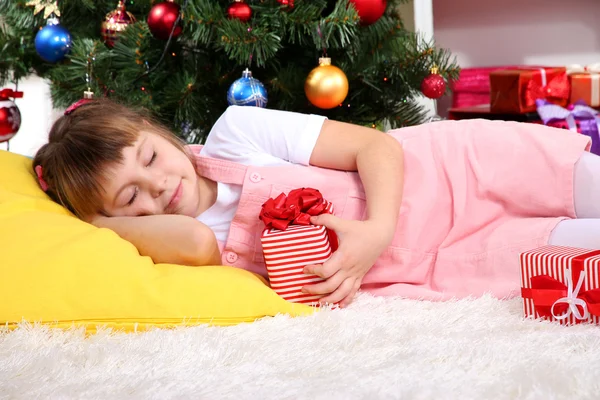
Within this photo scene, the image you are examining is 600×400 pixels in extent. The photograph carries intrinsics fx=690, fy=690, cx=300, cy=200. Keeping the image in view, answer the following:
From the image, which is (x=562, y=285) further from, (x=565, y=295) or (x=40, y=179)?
(x=40, y=179)

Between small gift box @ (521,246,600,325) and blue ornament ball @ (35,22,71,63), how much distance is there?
1329 mm

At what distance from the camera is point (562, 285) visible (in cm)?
92

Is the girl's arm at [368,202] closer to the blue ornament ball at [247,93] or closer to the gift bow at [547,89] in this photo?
the blue ornament ball at [247,93]

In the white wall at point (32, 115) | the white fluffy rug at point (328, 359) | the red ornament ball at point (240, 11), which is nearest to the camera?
the white fluffy rug at point (328, 359)

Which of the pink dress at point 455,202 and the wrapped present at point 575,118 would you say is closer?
the pink dress at point 455,202

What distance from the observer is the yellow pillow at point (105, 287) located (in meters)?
0.93

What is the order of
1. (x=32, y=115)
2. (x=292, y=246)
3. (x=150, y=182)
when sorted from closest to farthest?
(x=292, y=246)
(x=150, y=182)
(x=32, y=115)

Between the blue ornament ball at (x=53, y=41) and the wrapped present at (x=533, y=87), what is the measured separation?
1.37 m

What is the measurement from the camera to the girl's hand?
1.02 meters

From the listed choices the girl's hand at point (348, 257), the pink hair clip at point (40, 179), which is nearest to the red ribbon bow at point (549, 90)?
the girl's hand at point (348, 257)

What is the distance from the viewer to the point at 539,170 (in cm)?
118

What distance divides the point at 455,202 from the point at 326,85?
520 mm

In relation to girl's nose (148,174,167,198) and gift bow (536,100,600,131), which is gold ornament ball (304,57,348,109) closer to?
girl's nose (148,174,167,198)

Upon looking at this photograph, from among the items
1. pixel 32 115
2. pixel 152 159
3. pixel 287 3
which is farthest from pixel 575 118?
pixel 32 115
